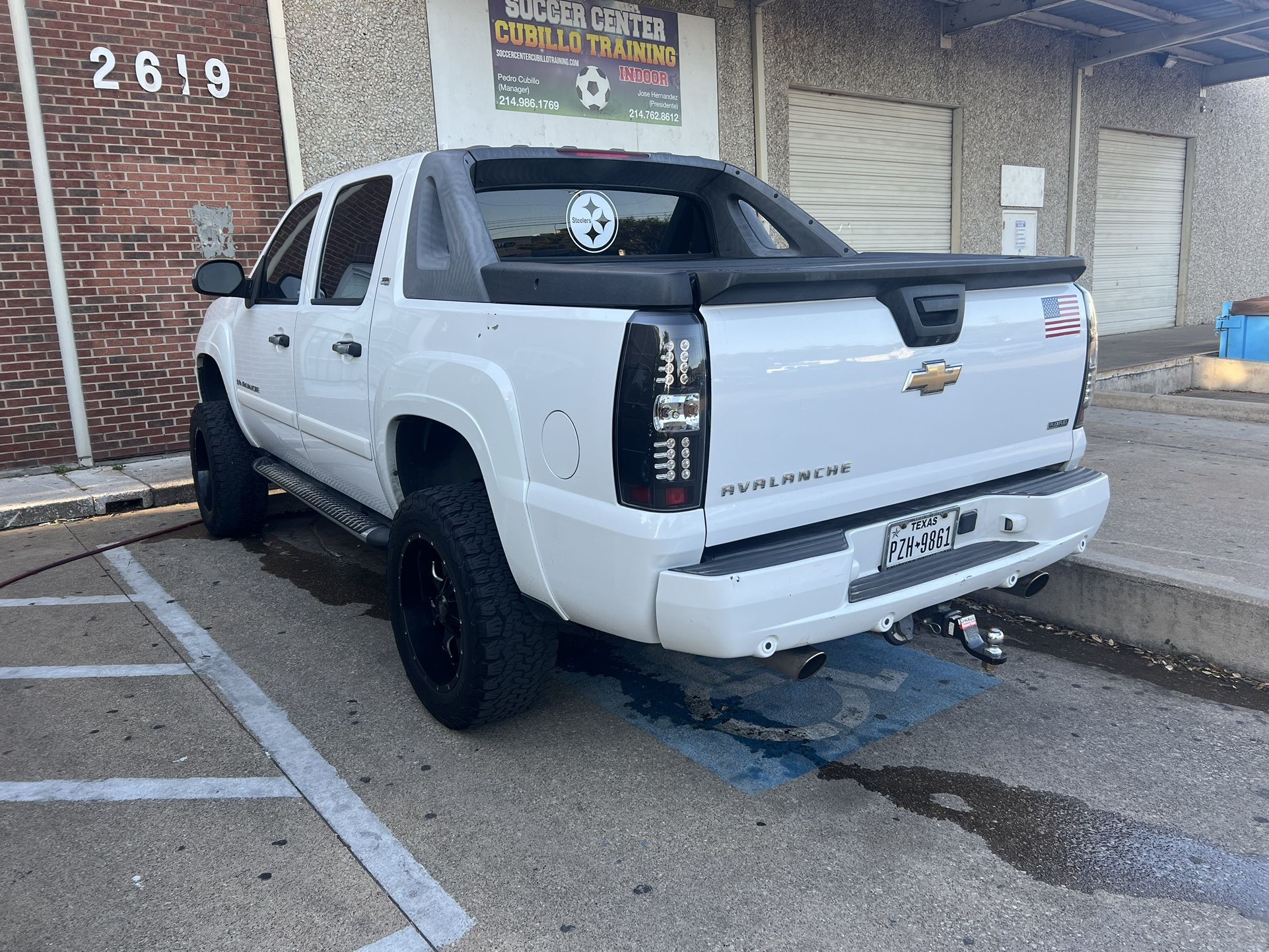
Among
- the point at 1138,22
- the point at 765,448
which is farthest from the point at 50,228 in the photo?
the point at 1138,22

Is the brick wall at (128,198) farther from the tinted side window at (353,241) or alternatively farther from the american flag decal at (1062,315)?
the american flag decal at (1062,315)

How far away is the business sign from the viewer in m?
9.65

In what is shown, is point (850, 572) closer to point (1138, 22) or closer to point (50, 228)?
point (50, 228)

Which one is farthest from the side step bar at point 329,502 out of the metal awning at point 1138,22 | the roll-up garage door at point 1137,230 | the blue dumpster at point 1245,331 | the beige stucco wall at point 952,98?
the roll-up garage door at point 1137,230

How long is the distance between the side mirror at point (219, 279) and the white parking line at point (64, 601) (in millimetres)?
1605

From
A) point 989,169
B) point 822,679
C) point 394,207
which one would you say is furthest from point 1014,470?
point 989,169

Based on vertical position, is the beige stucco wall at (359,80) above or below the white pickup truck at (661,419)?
above

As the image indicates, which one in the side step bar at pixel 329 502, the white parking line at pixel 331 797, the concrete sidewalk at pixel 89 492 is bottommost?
the white parking line at pixel 331 797

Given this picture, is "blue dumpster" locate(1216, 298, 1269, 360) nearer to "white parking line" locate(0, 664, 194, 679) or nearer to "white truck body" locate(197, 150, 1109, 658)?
"white truck body" locate(197, 150, 1109, 658)

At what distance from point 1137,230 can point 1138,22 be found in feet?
13.0

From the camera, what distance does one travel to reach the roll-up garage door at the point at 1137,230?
17078mm

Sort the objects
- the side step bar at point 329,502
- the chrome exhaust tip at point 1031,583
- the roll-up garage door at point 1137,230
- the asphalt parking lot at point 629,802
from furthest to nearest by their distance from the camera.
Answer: the roll-up garage door at point 1137,230
the side step bar at point 329,502
the chrome exhaust tip at point 1031,583
the asphalt parking lot at point 629,802

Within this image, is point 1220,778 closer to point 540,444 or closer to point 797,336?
point 797,336

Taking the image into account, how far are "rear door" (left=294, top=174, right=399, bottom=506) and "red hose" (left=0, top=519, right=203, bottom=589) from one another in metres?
2.01
